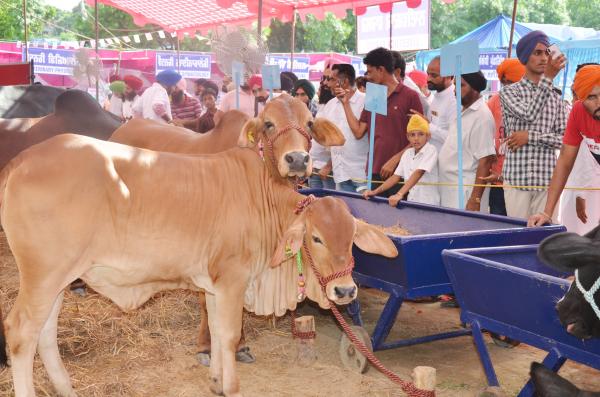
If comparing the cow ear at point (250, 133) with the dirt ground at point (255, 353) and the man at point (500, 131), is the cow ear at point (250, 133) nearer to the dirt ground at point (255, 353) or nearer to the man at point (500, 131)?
the dirt ground at point (255, 353)

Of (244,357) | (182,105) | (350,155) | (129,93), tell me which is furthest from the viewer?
(129,93)

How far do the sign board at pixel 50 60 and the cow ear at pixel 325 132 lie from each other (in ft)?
49.3

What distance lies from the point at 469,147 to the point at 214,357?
2775 millimetres

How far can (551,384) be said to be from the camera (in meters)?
2.79

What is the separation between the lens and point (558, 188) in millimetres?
4328

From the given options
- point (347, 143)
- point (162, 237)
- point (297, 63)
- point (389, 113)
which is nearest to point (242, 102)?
point (347, 143)

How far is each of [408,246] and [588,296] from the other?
1423 millimetres

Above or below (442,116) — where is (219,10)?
above

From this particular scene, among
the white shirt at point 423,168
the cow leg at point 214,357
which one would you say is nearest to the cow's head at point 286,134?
the cow leg at point 214,357

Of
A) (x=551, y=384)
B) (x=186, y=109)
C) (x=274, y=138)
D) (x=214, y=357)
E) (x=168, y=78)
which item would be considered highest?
(x=168, y=78)

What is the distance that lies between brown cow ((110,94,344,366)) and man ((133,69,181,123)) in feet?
15.0

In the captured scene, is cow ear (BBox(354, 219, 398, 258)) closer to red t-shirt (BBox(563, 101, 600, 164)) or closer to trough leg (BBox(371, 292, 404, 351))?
trough leg (BBox(371, 292, 404, 351))

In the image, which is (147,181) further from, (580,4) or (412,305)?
(580,4)

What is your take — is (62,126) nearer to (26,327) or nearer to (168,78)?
(26,327)
